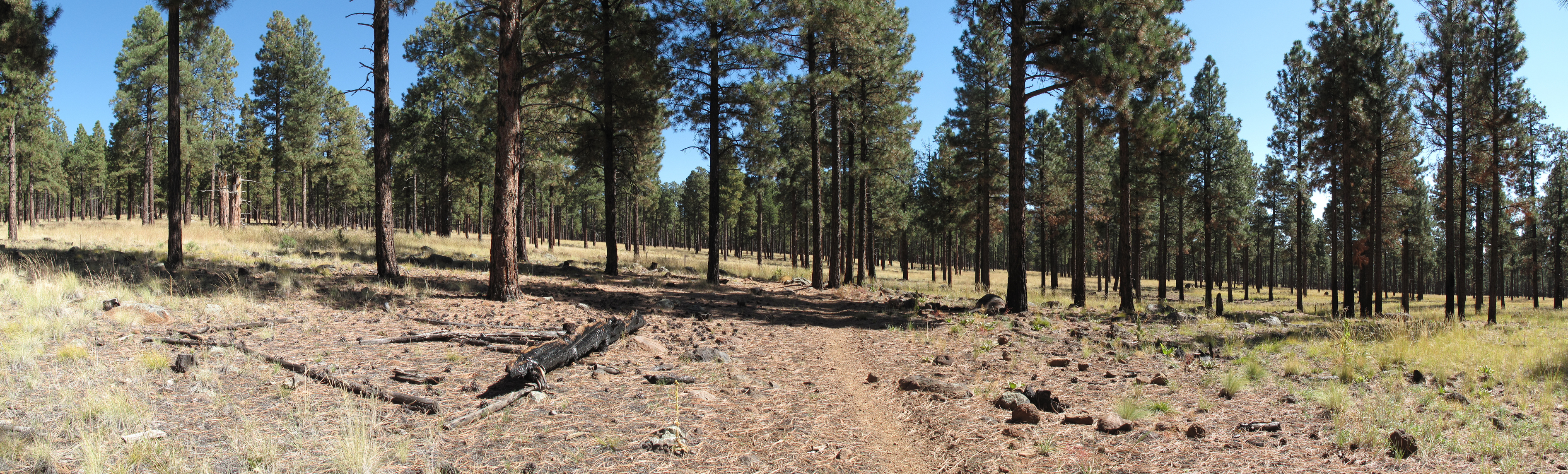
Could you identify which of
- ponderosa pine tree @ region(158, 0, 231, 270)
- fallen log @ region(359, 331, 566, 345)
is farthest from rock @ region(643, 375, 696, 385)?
ponderosa pine tree @ region(158, 0, 231, 270)

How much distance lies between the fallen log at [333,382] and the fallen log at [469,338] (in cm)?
101

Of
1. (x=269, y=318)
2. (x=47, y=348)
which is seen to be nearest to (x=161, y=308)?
(x=269, y=318)

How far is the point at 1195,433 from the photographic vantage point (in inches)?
170

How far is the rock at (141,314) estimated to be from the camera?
22.6 feet

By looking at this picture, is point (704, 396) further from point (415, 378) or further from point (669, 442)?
point (415, 378)

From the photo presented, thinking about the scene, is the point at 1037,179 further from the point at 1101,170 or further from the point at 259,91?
the point at 259,91

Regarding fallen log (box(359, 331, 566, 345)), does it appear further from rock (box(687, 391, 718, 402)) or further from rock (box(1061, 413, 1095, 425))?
rock (box(1061, 413, 1095, 425))

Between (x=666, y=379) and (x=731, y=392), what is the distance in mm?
646

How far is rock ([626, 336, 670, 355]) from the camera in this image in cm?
708

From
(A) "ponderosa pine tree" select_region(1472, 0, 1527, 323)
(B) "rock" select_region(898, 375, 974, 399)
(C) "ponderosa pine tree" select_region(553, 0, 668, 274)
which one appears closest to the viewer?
(B) "rock" select_region(898, 375, 974, 399)

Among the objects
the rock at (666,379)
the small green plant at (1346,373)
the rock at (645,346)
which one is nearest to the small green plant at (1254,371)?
the small green plant at (1346,373)

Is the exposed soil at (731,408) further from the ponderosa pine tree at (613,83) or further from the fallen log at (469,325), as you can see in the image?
the ponderosa pine tree at (613,83)

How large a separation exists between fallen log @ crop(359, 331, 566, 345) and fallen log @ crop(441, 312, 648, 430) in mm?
296

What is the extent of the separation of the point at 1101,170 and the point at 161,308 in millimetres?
31848
